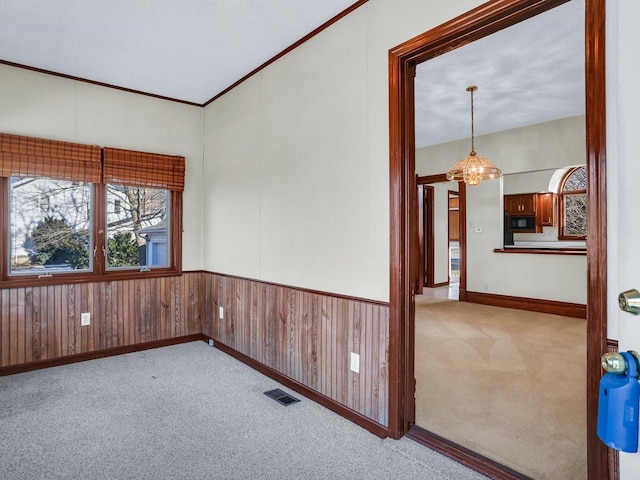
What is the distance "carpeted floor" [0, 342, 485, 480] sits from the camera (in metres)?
1.95

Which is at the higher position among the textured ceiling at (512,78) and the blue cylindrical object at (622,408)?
the textured ceiling at (512,78)

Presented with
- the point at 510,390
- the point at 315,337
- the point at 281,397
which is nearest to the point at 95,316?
the point at 281,397

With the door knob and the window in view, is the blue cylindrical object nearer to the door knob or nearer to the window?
the door knob

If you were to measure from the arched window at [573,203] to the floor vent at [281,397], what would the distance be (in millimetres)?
7236

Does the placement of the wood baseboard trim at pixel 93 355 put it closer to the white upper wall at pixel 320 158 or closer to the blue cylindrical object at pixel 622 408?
the white upper wall at pixel 320 158

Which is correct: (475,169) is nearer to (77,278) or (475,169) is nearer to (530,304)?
(530,304)

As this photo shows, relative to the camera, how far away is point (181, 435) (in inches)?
90.0

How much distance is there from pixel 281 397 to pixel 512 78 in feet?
12.7

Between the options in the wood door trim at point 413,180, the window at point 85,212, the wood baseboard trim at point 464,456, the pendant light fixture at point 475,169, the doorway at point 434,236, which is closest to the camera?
the wood door trim at point 413,180

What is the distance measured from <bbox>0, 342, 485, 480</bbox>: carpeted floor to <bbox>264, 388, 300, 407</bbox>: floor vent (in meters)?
0.05

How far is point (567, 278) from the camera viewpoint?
18.2 feet

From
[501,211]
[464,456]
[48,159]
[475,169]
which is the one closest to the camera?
[464,456]

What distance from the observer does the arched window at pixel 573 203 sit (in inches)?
295

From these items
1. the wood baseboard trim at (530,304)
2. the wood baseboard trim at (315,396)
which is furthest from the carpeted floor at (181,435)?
the wood baseboard trim at (530,304)
